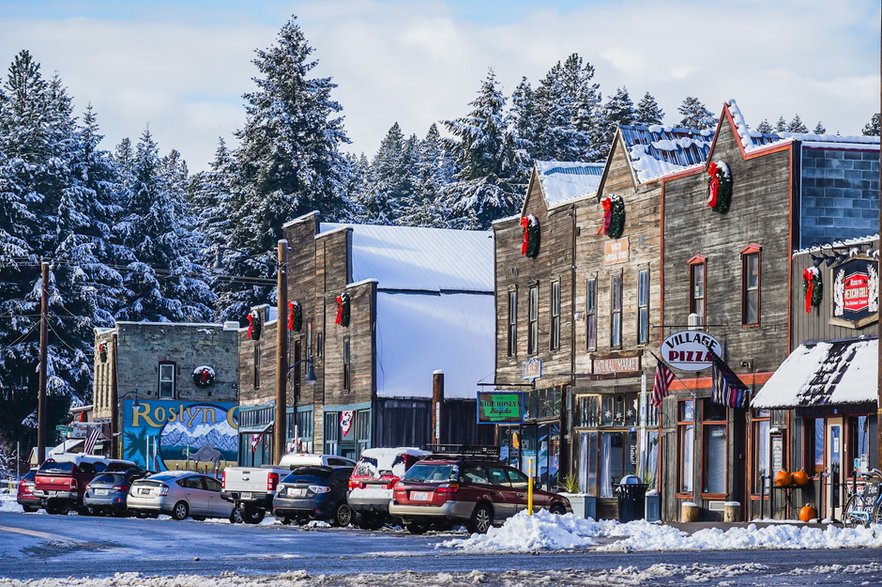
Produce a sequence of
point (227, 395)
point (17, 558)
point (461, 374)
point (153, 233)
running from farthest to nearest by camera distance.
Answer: point (153, 233) < point (227, 395) < point (461, 374) < point (17, 558)

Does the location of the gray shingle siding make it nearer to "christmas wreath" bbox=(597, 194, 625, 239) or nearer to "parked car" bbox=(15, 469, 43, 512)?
"christmas wreath" bbox=(597, 194, 625, 239)

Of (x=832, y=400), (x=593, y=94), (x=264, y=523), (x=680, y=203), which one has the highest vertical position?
(x=593, y=94)

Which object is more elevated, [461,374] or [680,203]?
[680,203]

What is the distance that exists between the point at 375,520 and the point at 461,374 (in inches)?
823

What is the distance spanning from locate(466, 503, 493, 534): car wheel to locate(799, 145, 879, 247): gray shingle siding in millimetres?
9188

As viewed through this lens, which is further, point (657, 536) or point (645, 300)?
point (645, 300)

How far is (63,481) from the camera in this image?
1874 inches

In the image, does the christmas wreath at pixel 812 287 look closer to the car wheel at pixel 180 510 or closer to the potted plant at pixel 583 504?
the potted plant at pixel 583 504

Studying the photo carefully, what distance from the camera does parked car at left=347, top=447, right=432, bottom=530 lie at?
35312 mm

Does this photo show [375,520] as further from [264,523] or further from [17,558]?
[17,558]

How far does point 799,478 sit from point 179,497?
16.7 metres

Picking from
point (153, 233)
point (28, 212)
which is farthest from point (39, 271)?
point (153, 233)

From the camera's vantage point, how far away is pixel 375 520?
1433 inches

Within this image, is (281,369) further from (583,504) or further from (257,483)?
(583,504)
